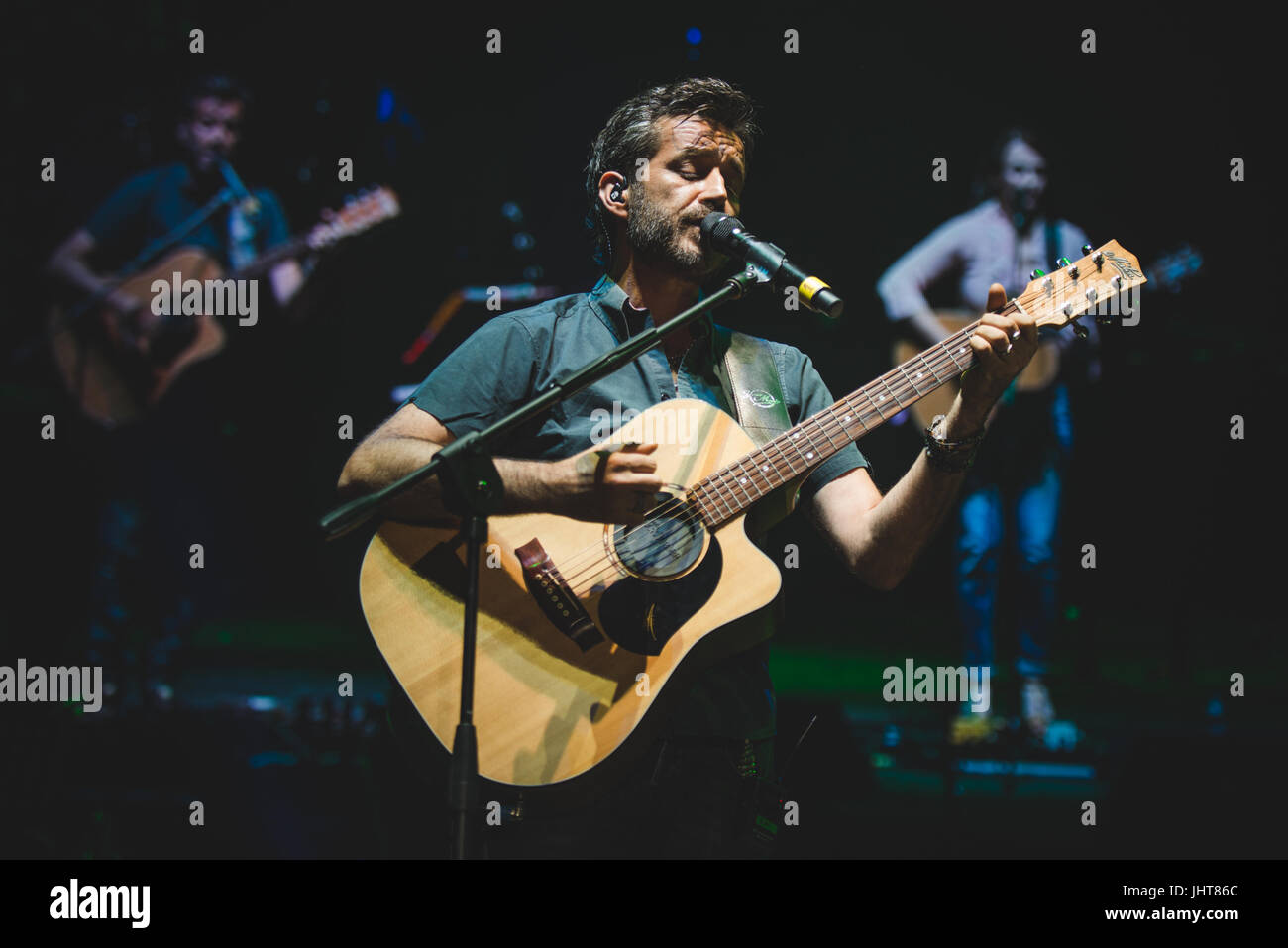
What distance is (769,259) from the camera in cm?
207

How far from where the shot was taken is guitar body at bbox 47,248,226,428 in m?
5.07

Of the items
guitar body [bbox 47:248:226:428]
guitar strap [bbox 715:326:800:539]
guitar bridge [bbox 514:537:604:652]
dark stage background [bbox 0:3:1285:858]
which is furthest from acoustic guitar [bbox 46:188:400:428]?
guitar bridge [bbox 514:537:604:652]

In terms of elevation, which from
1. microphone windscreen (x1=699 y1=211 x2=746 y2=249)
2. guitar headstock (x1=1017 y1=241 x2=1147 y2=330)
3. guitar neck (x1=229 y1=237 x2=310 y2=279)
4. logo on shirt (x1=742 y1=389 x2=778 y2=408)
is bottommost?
logo on shirt (x1=742 y1=389 x2=778 y2=408)

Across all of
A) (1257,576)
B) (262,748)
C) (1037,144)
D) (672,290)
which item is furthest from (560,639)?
(1257,576)

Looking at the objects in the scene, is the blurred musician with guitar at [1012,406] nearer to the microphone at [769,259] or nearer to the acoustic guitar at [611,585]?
the acoustic guitar at [611,585]

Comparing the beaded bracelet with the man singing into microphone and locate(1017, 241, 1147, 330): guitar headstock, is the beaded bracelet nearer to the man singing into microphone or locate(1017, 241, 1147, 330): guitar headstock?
the man singing into microphone

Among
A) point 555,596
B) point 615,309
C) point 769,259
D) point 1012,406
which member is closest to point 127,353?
point 615,309

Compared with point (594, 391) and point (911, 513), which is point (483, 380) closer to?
point (594, 391)

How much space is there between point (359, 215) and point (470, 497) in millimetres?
3595

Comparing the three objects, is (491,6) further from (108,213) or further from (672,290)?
(672,290)

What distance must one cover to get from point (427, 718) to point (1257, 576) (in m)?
5.20

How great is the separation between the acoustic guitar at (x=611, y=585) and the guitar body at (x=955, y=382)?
6.66ft

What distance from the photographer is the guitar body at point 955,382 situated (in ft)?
14.8

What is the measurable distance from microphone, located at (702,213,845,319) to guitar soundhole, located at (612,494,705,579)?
23.0 inches
